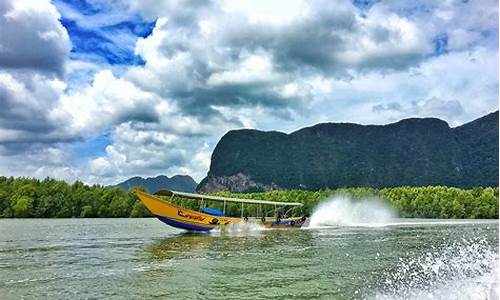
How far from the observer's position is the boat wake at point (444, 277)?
19438mm

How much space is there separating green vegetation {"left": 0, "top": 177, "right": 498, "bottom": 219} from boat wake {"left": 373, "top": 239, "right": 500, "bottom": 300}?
82443mm

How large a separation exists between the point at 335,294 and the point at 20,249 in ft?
90.5

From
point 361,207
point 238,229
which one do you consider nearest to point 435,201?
point 361,207

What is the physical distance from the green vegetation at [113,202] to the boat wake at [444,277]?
82.4m

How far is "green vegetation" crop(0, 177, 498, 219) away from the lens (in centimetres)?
11939

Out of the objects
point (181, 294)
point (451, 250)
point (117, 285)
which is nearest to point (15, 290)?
point (117, 285)

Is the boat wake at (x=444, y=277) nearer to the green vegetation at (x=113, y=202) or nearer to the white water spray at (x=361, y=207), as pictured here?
the green vegetation at (x=113, y=202)

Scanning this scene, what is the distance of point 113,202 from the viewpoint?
13275 cm

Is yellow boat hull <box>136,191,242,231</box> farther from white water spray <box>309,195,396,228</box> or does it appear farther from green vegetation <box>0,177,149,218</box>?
green vegetation <box>0,177,149,218</box>

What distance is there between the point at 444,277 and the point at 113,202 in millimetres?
117617

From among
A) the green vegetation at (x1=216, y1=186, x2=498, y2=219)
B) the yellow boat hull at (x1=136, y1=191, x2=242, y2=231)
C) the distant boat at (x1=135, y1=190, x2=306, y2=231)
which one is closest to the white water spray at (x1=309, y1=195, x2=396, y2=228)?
the green vegetation at (x1=216, y1=186, x2=498, y2=219)

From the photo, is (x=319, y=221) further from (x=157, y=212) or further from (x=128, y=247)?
(x=128, y=247)

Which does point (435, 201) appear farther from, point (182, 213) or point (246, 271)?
point (246, 271)

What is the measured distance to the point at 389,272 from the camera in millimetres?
27312
